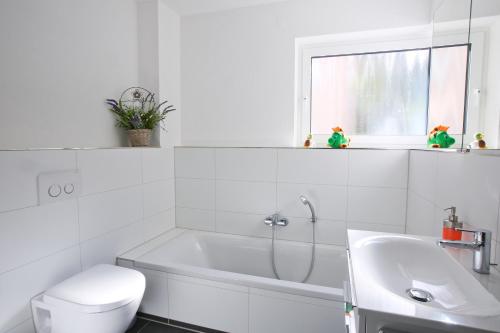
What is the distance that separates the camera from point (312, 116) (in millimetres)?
2299

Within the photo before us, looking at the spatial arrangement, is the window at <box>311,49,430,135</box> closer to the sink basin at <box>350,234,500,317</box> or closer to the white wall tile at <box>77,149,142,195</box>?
the sink basin at <box>350,234,500,317</box>

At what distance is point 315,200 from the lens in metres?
2.08

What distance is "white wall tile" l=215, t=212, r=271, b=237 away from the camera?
2.22 metres

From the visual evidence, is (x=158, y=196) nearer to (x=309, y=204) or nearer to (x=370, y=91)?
(x=309, y=204)

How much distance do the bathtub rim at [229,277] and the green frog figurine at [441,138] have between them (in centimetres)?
96

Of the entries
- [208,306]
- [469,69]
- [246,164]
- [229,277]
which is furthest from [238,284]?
[469,69]

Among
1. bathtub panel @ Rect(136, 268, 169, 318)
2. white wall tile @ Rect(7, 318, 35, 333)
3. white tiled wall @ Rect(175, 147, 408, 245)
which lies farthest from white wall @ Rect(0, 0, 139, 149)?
bathtub panel @ Rect(136, 268, 169, 318)

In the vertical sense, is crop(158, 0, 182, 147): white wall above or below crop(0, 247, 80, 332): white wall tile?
above

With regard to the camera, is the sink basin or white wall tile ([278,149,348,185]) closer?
the sink basin

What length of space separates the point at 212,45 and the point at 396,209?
1969mm

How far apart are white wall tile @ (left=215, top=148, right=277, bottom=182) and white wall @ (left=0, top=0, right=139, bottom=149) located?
835 millimetres

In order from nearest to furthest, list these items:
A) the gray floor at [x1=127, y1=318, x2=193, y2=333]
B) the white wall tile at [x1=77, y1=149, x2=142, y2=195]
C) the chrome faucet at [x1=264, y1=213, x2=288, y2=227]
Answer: the white wall tile at [x1=77, y1=149, x2=142, y2=195] < the gray floor at [x1=127, y1=318, x2=193, y2=333] < the chrome faucet at [x1=264, y1=213, x2=288, y2=227]

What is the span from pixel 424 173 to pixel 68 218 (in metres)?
2.03

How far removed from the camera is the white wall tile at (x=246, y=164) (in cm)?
217
